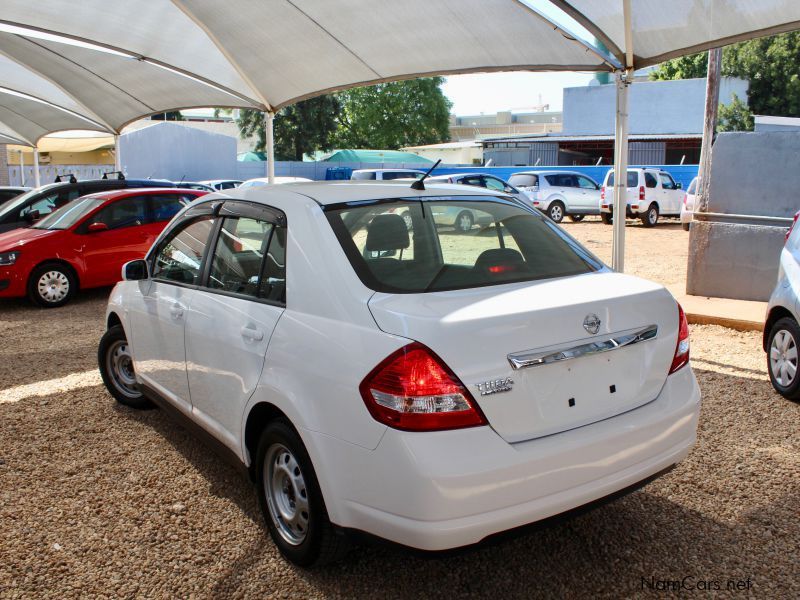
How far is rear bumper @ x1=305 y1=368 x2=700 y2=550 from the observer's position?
2418 mm

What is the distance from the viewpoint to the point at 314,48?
32.8 ft

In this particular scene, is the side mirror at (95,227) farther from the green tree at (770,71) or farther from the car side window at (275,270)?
the green tree at (770,71)

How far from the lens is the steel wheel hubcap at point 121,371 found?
5.27 metres

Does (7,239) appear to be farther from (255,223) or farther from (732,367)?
(732,367)

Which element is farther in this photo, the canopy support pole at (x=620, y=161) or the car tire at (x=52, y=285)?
the car tire at (x=52, y=285)

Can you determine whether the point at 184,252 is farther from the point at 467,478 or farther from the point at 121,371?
the point at 467,478

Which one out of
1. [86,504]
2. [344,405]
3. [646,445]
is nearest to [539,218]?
[646,445]

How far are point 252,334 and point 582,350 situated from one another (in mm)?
1443

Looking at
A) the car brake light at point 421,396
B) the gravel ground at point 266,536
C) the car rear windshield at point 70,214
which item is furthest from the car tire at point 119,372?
the car rear windshield at point 70,214

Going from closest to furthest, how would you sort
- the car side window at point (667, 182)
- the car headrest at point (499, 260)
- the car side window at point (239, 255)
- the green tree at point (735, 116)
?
the car headrest at point (499, 260), the car side window at point (239, 255), the car side window at point (667, 182), the green tree at point (735, 116)

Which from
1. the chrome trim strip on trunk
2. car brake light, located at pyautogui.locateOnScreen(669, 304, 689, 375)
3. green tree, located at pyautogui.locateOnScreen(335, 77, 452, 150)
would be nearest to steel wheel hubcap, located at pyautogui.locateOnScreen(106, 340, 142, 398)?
the chrome trim strip on trunk

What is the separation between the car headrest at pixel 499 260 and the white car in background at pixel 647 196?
64.7ft

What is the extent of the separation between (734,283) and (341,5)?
592cm

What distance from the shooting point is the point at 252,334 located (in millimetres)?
3184
